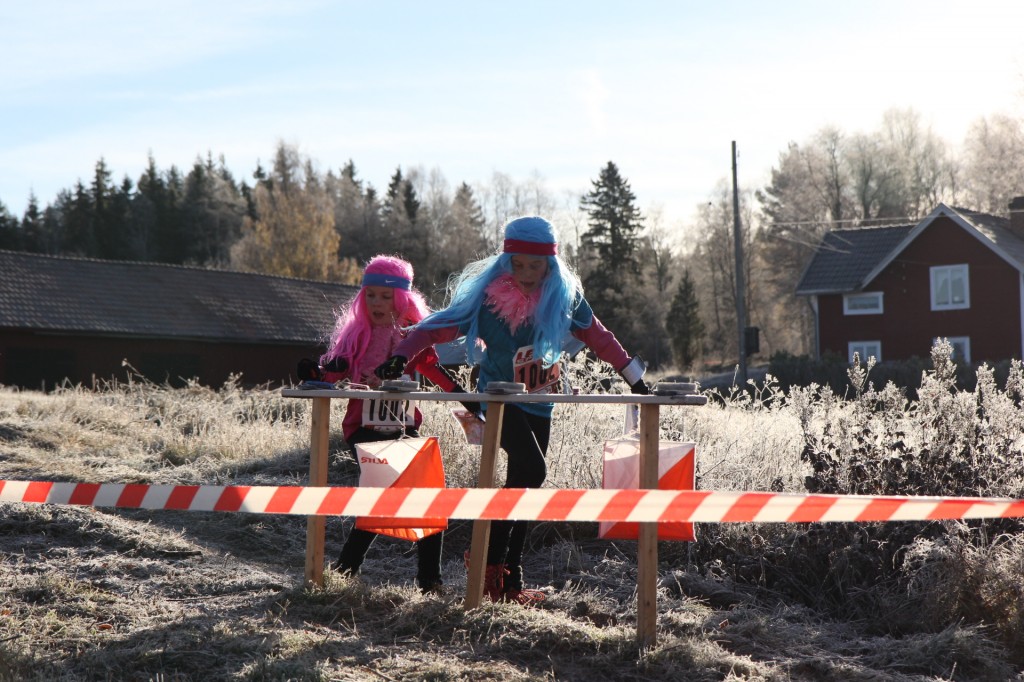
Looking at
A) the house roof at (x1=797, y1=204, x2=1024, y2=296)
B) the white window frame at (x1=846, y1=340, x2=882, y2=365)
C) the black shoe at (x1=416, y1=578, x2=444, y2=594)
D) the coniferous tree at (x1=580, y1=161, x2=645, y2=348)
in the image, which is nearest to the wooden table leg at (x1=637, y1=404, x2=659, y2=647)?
the black shoe at (x1=416, y1=578, x2=444, y2=594)

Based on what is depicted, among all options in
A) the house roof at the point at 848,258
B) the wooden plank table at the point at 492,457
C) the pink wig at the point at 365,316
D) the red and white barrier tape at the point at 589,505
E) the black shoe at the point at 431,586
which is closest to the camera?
the red and white barrier tape at the point at 589,505

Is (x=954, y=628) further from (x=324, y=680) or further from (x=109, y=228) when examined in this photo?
(x=109, y=228)

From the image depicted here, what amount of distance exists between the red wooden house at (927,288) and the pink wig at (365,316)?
30624 millimetres

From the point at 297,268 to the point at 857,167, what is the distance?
1213 inches

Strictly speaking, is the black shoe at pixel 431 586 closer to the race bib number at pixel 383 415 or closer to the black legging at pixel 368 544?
the black legging at pixel 368 544

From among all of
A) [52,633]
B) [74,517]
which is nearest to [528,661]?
[52,633]

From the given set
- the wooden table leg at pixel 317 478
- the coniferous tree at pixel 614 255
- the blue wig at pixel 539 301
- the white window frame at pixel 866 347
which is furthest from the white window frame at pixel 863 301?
the wooden table leg at pixel 317 478

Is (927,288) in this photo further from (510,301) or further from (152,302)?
(510,301)

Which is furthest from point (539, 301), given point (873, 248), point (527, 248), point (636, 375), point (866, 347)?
point (873, 248)

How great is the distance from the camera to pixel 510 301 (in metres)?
4.51

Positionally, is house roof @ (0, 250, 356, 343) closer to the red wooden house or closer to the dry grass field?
the red wooden house

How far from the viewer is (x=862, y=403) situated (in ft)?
19.3

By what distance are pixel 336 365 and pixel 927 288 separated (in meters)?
34.9

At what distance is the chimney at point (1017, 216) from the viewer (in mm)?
35688
